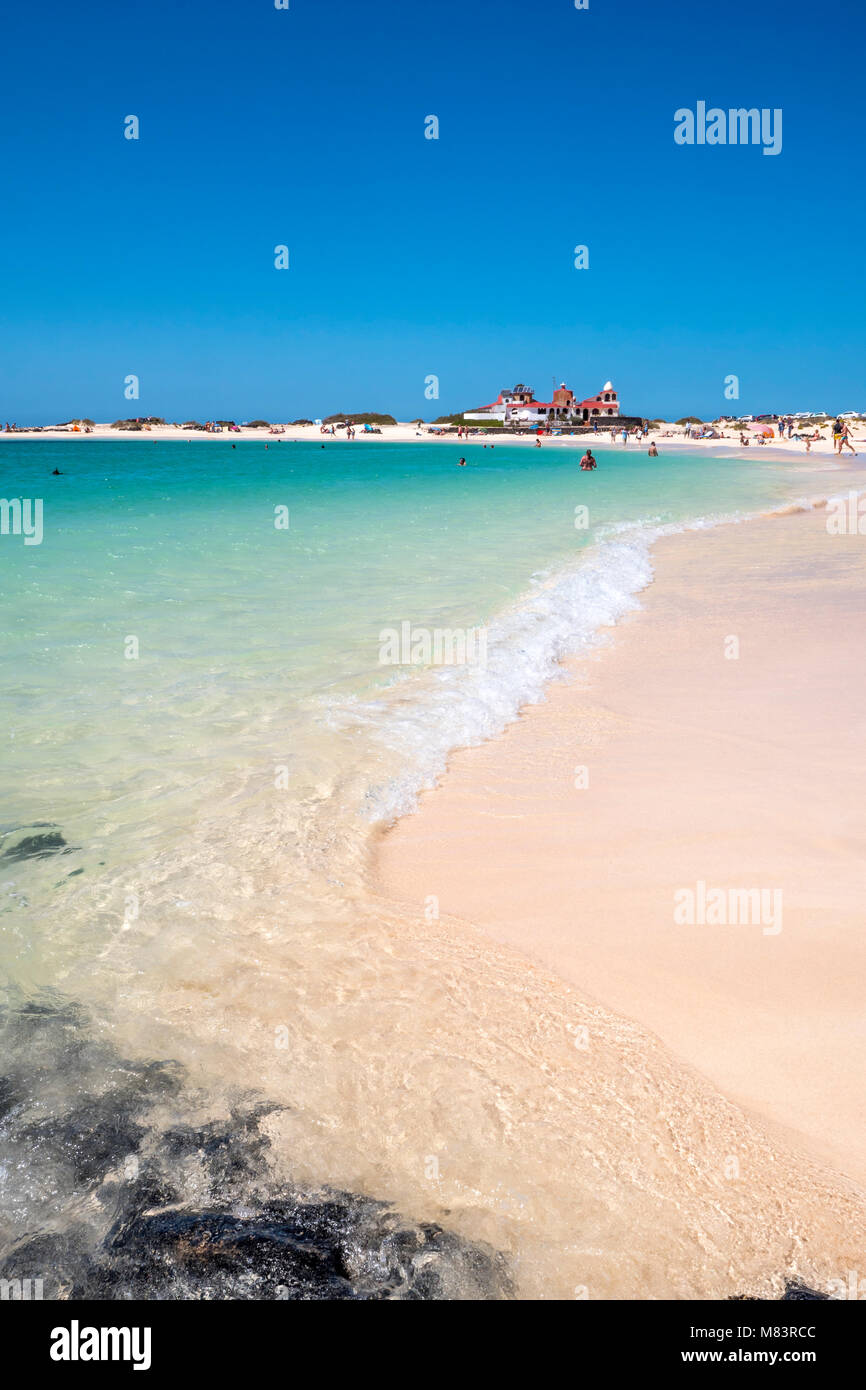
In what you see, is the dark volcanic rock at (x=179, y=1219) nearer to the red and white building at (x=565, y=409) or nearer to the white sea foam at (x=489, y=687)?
the white sea foam at (x=489, y=687)

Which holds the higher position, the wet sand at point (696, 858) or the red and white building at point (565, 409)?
the red and white building at point (565, 409)

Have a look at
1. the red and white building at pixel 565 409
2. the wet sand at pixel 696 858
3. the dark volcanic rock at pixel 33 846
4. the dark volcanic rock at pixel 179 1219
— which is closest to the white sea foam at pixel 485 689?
the wet sand at pixel 696 858

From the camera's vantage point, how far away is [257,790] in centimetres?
546

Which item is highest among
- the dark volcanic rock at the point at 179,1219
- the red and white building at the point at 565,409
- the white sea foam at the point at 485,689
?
the red and white building at the point at 565,409

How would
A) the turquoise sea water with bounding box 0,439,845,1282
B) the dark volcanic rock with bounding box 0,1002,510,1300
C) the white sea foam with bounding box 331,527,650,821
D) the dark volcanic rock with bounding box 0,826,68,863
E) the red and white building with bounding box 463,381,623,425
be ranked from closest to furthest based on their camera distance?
1. the dark volcanic rock with bounding box 0,1002,510,1300
2. the turquoise sea water with bounding box 0,439,845,1282
3. the dark volcanic rock with bounding box 0,826,68,863
4. the white sea foam with bounding box 331,527,650,821
5. the red and white building with bounding box 463,381,623,425

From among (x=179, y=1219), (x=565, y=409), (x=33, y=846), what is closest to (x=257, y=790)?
(x=33, y=846)

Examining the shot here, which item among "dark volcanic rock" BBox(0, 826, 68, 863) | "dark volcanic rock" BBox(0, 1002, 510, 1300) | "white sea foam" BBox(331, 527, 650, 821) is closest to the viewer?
"dark volcanic rock" BBox(0, 1002, 510, 1300)

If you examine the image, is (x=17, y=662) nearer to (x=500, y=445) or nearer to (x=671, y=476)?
(x=671, y=476)

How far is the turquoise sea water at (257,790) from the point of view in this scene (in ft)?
10.2

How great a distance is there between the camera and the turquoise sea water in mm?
3117

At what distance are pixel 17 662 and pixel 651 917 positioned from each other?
7.56m

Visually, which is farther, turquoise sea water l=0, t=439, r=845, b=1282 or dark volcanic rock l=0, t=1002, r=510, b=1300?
turquoise sea water l=0, t=439, r=845, b=1282

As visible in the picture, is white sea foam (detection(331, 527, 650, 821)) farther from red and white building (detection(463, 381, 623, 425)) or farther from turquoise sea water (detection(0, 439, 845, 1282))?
red and white building (detection(463, 381, 623, 425))

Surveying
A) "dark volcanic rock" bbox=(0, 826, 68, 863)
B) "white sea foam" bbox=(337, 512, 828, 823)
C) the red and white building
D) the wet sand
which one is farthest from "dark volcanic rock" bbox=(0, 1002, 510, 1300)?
the red and white building
